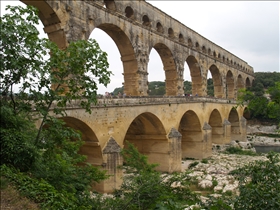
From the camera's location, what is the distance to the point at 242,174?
5973mm

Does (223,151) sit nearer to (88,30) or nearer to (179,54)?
(179,54)

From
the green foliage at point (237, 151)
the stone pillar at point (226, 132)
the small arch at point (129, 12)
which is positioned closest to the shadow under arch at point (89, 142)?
the small arch at point (129, 12)

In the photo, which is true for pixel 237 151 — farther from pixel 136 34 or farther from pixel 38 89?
pixel 38 89

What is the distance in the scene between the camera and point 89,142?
12.2 meters

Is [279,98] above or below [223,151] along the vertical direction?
above

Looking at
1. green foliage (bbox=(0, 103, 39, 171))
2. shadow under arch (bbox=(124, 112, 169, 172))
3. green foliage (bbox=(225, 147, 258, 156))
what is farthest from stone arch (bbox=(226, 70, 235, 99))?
green foliage (bbox=(0, 103, 39, 171))

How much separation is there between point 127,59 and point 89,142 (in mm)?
7090

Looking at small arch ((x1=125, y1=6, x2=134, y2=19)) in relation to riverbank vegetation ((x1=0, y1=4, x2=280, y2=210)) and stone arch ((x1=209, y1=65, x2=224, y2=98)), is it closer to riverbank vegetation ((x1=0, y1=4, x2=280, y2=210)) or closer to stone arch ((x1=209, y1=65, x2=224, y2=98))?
riverbank vegetation ((x1=0, y1=4, x2=280, y2=210))

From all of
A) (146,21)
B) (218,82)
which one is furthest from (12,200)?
(218,82)

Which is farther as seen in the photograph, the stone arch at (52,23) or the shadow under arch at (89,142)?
the stone arch at (52,23)

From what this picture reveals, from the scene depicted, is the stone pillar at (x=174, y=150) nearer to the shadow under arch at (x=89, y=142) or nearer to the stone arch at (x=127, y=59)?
the stone arch at (x=127, y=59)

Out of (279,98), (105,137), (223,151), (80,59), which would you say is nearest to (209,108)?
(223,151)

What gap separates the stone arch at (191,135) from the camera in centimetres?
2177

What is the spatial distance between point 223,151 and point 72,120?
18.1 m
